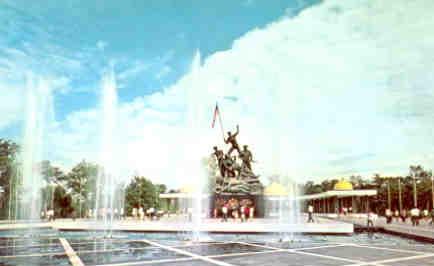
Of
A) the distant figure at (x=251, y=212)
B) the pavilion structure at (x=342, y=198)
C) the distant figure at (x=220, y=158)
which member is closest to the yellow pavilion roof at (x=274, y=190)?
the distant figure at (x=251, y=212)

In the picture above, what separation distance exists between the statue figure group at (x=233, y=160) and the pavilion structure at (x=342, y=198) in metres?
16.1

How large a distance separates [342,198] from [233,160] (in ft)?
105

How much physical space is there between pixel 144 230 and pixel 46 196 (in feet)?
104

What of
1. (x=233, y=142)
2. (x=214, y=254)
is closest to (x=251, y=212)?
(x=233, y=142)

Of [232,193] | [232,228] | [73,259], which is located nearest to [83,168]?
[232,193]

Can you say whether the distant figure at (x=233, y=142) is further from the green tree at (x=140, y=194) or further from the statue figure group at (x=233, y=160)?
the green tree at (x=140, y=194)

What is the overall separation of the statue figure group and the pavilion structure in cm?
1614

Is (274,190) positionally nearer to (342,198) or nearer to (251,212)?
(251,212)

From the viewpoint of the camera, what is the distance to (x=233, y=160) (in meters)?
37.1

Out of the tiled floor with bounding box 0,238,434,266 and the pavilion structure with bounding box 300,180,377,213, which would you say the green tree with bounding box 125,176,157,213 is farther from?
the tiled floor with bounding box 0,238,434,266

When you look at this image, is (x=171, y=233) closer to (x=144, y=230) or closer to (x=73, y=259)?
(x=144, y=230)

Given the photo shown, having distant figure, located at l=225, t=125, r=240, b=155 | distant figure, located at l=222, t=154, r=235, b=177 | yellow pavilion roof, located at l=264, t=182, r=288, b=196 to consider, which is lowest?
yellow pavilion roof, located at l=264, t=182, r=288, b=196

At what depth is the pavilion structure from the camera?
48.6 m

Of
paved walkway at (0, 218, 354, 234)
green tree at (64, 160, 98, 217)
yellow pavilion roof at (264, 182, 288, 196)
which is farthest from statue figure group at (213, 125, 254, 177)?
green tree at (64, 160, 98, 217)
